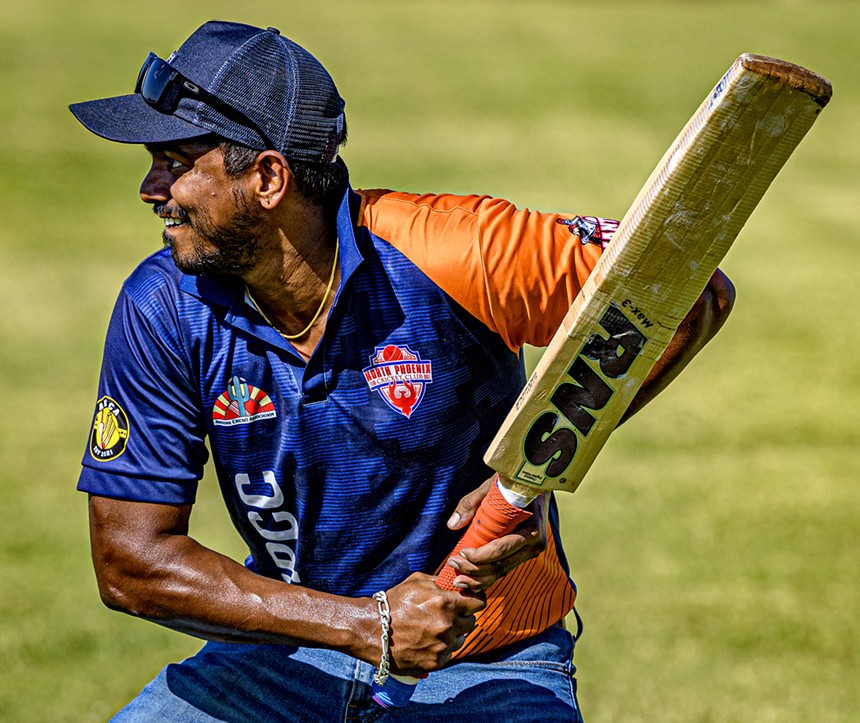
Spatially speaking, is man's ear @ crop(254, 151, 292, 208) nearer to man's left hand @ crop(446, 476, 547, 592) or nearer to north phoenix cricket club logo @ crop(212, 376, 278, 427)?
north phoenix cricket club logo @ crop(212, 376, 278, 427)

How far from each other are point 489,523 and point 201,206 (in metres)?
1.17

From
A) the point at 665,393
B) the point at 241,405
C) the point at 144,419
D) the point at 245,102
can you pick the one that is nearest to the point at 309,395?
the point at 241,405

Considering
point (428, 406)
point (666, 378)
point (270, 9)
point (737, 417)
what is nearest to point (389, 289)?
point (428, 406)

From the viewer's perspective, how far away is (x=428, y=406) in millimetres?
3779

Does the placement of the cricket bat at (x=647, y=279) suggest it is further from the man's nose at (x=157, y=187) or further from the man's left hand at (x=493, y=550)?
the man's nose at (x=157, y=187)

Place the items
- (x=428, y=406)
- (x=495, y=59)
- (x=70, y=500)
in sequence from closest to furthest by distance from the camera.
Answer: (x=428, y=406) < (x=70, y=500) < (x=495, y=59)

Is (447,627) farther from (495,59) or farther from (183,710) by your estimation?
(495,59)

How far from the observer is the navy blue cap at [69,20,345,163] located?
359cm

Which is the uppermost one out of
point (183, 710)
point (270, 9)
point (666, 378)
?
point (666, 378)

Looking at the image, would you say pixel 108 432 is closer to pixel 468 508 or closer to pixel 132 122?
pixel 132 122

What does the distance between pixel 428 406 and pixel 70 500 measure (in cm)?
468

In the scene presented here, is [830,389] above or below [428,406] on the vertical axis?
below

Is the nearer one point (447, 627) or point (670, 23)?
point (447, 627)

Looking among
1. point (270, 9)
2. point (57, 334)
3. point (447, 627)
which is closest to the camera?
point (447, 627)
